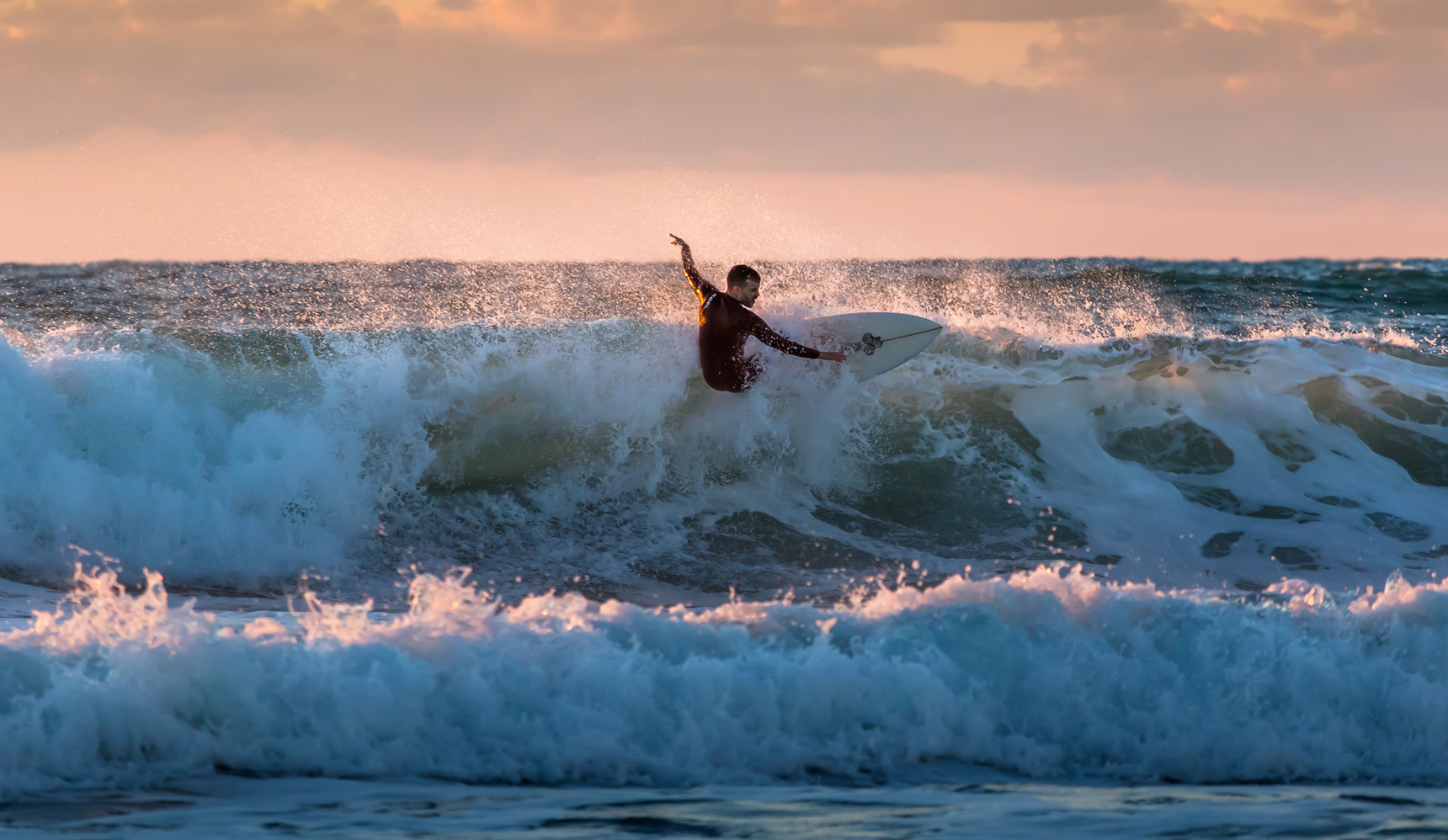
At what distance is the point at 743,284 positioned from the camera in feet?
31.0

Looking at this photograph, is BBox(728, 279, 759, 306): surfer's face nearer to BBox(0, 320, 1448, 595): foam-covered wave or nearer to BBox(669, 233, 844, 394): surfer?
BBox(669, 233, 844, 394): surfer

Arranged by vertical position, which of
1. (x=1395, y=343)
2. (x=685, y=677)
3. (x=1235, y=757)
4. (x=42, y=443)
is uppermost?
(x=1395, y=343)

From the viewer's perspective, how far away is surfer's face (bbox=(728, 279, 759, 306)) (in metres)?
9.45

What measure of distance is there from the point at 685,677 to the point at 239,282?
30.5 m

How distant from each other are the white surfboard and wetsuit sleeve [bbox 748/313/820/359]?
0.67 m

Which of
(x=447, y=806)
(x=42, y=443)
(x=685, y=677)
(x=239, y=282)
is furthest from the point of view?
(x=239, y=282)

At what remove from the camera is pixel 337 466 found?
371 inches

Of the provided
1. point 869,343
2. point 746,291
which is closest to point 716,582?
point 746,291

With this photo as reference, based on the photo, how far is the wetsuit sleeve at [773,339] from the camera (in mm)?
9617

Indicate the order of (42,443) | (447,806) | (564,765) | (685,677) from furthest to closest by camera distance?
(42,443) → (685,677) → (564,765) → (447,806)

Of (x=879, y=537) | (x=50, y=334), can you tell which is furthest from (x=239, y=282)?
(x=879, y=537)

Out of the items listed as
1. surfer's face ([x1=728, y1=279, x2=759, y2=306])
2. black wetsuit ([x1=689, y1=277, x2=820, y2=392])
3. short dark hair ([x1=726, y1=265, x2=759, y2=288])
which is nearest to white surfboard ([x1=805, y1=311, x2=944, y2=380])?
black wetsuit ([x1=689, y1=277, x2=820, y2=392])

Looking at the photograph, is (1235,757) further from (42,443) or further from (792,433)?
(42,443)

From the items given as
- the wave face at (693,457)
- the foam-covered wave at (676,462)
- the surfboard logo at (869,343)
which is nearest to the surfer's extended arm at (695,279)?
the wave face at (693,457)
